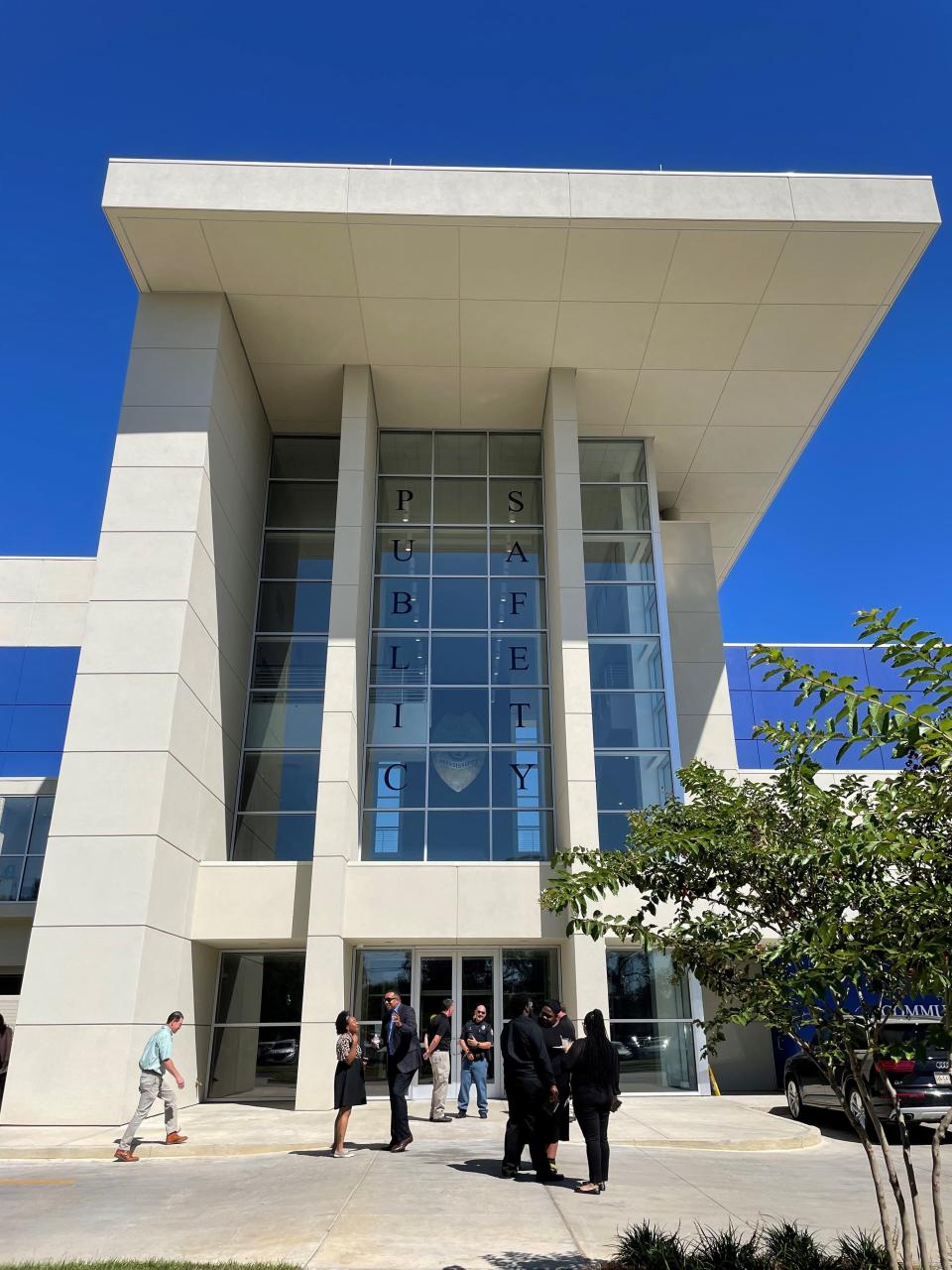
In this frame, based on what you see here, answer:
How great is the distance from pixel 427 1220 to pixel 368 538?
15.0m

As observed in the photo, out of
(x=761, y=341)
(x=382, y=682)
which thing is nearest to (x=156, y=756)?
(x=382, y=682)

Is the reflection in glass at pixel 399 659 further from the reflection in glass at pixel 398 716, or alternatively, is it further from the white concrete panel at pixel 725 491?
the white concrete panel at pixel 725 491

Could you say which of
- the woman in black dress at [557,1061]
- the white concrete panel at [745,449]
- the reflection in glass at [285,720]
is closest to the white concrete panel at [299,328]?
the reflection in glass at [285,720]

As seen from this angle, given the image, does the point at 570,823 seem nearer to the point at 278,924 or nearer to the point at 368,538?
the point at 278,924

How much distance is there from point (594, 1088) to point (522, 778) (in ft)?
35.6

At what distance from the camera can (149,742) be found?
50.0ft

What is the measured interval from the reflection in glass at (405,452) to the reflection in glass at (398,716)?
225 inches

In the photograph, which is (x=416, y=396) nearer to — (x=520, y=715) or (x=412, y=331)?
(x=412, y=331)

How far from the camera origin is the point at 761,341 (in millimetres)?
19422

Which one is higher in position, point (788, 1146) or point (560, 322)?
point (560, 322)

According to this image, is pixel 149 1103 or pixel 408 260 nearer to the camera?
pixel 149 1103

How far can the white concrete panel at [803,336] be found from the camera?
18.6 metres

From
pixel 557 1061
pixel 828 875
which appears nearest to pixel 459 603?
pixel 557 1061

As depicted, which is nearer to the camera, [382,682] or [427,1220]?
[427,1220]
